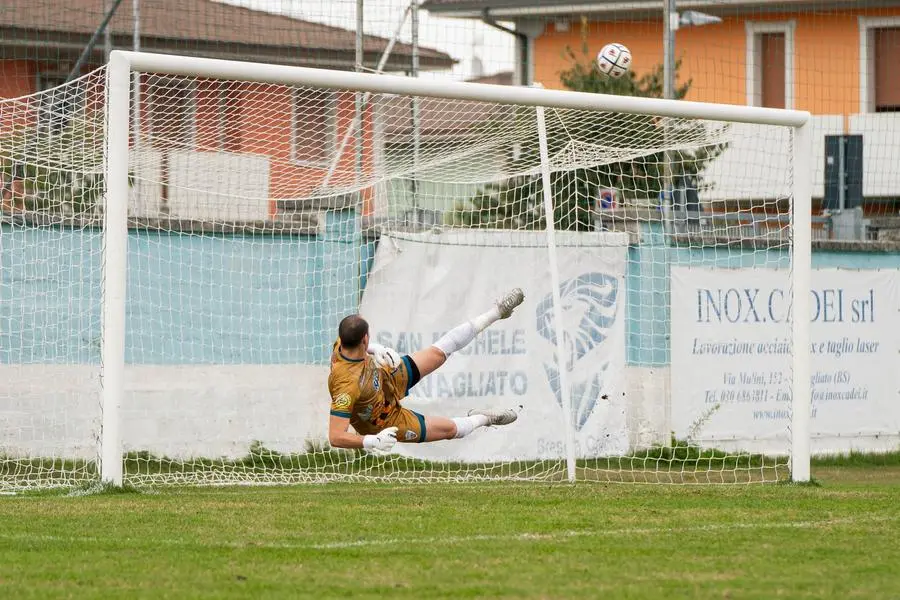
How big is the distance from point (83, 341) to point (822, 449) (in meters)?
7.87

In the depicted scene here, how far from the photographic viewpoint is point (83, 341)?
12523mm

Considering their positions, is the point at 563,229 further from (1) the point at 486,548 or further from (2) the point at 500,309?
(1) the point at 486,548

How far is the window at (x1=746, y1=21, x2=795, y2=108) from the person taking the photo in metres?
23.4

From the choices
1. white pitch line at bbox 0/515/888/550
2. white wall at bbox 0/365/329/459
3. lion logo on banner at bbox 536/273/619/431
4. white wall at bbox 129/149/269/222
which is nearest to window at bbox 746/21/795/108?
lion logo on banner at bbox 536/273/619/431

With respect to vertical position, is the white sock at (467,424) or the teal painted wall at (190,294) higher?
the teal painted wall at (190,294)

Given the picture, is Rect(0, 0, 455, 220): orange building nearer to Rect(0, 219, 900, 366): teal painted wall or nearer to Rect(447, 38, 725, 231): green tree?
Rect(0, 219, 900, 366): teal painted wall

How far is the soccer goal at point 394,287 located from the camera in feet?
39.8

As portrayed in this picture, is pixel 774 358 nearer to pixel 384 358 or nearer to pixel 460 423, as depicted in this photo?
pixel 460 423

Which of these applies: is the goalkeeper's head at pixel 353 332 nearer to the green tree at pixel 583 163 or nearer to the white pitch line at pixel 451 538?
the white pitch line at pixel 451 538

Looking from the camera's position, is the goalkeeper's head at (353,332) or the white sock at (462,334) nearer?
the goalkeeper's head at (353,332)

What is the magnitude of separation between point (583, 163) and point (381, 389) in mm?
3548

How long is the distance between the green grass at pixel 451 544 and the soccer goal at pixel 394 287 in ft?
6.47

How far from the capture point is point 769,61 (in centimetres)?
2595

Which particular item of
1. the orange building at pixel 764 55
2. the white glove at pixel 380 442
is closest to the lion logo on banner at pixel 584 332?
the white glove at pixel 380 442
